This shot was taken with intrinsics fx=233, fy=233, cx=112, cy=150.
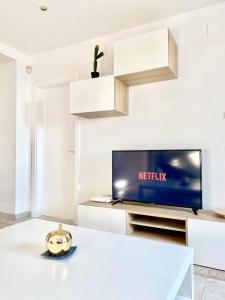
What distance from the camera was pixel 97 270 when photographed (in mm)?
1038

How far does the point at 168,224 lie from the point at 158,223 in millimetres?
99

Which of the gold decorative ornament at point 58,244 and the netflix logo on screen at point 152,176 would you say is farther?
the netflix logo on screen at point 152,176

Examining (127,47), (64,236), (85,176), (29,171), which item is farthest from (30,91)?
(64,236)

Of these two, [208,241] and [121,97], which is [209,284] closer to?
[208,241]

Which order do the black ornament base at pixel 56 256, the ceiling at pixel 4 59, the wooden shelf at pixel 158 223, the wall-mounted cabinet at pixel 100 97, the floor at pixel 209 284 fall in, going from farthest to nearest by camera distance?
the ceiling at pixel 4 59 → the wall-mounted cabinet at pixel 100 97 → the wooden shelf at pixel 158 223 → the floor at pixel 209 284 → the black ornament base at pixel 56 256

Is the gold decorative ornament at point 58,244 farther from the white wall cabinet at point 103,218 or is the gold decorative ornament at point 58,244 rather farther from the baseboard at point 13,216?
the baseboard at point 13,216

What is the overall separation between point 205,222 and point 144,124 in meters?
1.27

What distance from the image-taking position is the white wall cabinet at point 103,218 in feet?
7.76

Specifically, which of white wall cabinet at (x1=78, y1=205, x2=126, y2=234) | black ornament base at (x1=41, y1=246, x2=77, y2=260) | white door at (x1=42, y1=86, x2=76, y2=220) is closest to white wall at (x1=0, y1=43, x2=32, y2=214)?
white door at (x1=42, y1=86, x2=76, y2=220)

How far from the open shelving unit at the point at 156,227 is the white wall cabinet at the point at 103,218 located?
0.27ft

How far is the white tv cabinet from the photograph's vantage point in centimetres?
195

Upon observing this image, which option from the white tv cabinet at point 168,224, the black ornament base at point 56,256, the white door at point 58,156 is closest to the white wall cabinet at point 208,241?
the white tv cabinet at point 168,224

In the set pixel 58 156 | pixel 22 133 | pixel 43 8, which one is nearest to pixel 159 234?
pixel 58 156

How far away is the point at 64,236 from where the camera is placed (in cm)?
121
